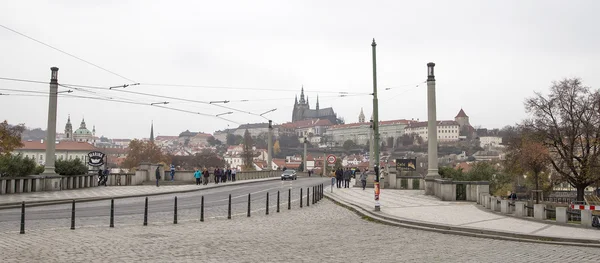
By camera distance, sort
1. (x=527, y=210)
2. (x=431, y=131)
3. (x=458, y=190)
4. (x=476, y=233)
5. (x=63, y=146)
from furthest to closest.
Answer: (x=63, y=146), (x=431, y=131), (x=458, y=190), (x=527, y=210), (x=476, y=233)

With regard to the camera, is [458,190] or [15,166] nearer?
[458,190]

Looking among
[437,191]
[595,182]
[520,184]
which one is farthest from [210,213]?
[520,184]

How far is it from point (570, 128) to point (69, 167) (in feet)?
129

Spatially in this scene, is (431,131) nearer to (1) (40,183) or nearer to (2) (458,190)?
(2) (458,190)

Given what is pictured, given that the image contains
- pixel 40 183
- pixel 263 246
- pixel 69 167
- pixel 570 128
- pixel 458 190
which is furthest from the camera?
pixel 570 128

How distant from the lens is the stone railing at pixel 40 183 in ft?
90.9

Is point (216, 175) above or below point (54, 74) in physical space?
below

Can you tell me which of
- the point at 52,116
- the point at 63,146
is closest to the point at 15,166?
the point at 52,116

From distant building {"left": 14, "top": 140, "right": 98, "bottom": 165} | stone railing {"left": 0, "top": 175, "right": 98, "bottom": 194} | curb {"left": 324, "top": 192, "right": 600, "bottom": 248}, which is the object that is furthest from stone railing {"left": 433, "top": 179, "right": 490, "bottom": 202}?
distant building {"left": 14, "top": 140, "right": 98, "bottom": 165}

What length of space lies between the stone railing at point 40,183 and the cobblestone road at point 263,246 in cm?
1575

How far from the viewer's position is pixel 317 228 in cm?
1570

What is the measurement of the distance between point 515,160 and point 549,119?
484cm

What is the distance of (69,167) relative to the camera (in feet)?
115

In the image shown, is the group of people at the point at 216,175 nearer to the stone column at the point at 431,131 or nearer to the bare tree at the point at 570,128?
the stone column at the point at 431,131
